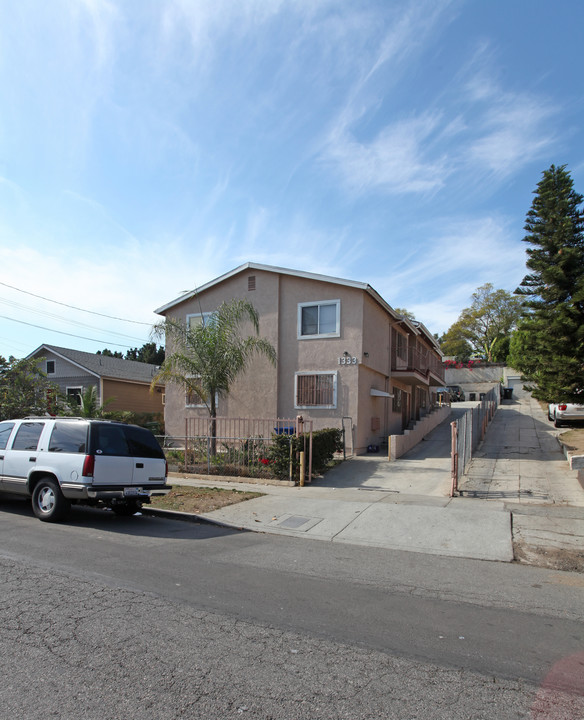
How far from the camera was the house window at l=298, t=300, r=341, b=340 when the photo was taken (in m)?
18.6

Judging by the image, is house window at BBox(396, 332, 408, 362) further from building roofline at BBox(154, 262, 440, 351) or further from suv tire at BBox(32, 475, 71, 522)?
suv tire at BBox(32, 475, 71, 522)

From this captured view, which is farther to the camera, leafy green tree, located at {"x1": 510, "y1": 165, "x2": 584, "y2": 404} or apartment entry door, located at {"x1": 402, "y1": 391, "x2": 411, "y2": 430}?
apartment entry door, located at {"x1": 402, "y1": 391, "x2": 411, "y2": 430}

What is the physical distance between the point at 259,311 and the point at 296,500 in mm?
10058

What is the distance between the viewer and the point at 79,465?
8.38 meters

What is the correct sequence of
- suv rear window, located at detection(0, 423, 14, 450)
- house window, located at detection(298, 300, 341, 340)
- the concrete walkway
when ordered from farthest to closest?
house window, located at detection(298, 300, 341, 340) → suv rear window, located at detection(0, 423, 14, 450) → the concrete walkway

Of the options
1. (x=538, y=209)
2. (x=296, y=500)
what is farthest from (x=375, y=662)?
(x=538, y=209)

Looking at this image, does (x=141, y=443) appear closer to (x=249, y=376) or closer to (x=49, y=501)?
(x=49, y=501)

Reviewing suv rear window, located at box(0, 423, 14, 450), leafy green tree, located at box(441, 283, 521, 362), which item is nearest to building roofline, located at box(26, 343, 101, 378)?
suv rear window, located at box(0, 423, 14, 450)

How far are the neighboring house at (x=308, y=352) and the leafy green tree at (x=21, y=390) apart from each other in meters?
4.76

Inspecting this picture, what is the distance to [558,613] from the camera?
4.95m

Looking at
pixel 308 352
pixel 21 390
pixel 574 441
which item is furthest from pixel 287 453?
pixel 574 441

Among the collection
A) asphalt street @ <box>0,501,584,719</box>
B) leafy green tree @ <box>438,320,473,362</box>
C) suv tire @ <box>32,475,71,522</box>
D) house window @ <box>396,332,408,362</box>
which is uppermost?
leafy green tree @ <box>438,320,473,362</box>

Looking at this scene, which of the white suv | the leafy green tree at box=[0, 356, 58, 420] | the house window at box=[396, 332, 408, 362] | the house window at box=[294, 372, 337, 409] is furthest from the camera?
the house window at box=[396, 332, 408, 362]

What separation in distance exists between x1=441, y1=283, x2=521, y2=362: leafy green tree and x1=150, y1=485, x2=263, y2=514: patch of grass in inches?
2177
